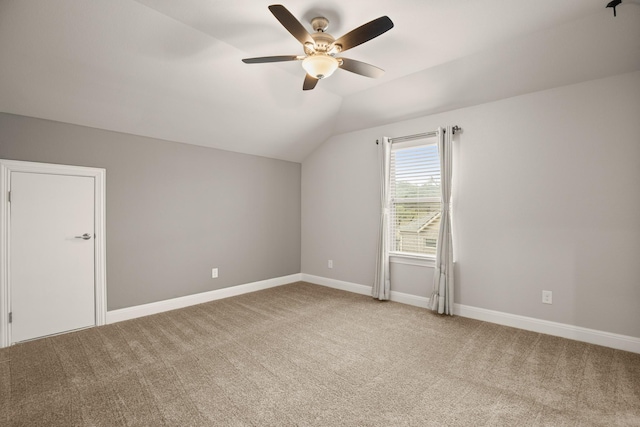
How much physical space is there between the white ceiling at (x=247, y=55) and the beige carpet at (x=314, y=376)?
2.51m

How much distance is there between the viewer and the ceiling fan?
2152 millimetres

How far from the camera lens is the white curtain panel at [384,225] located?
4.51 m

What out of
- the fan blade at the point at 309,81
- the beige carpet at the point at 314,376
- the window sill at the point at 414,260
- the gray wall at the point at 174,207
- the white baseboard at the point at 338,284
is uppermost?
the fan blade at the point at 309,81

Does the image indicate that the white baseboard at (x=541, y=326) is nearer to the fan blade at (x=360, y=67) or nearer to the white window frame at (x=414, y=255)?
the white window frame at (x=414, y=255)

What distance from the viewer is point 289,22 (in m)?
2.16

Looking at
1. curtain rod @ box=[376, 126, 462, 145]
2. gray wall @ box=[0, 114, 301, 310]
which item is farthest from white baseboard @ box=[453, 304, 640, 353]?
gray wall @ box=[0, 114, 301, 310]

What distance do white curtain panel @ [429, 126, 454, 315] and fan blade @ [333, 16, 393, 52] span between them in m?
2.08

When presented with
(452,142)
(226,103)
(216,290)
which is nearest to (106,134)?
(226,103)

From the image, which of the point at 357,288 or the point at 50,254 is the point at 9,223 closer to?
the point at 50,254

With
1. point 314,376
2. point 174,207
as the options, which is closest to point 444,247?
point 314,376

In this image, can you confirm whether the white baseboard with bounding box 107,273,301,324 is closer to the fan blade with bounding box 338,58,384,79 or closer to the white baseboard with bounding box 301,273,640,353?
the white baseboard with bounding box 301,273,640,353

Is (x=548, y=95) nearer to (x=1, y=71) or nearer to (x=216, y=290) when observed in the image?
(x=216, y=290)

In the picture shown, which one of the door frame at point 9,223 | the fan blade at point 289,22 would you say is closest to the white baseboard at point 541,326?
the fan blade at point 289,22

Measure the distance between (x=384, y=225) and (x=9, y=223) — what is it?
4.37 meters
